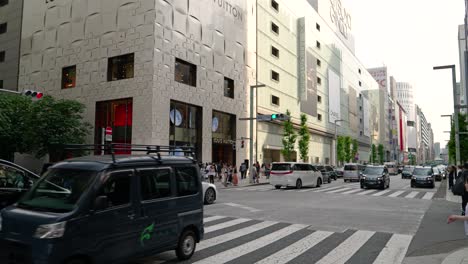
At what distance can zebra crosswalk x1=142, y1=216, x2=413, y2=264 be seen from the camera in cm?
701

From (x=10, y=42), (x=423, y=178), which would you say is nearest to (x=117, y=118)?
(x=10, y=42)

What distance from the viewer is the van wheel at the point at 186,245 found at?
667 centimetres

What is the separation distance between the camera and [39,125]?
1072 inches

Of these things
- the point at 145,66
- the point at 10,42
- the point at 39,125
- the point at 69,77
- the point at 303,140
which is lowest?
the point at 39,125

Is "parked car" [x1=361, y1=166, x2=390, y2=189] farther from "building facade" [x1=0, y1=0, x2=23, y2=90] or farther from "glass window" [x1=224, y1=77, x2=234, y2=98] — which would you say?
"building facade" [x1=0, y1=0, x2=23, y2=90]

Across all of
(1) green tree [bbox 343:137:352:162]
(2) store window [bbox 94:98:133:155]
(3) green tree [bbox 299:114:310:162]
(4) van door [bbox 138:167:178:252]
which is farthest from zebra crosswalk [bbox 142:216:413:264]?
(1) green tree [bbox 343:137:352:162]

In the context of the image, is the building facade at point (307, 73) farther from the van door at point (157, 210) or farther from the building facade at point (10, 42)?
the van door at point (157, 210)

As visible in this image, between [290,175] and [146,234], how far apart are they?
20.0 meters

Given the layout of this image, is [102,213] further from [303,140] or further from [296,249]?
[303,140]

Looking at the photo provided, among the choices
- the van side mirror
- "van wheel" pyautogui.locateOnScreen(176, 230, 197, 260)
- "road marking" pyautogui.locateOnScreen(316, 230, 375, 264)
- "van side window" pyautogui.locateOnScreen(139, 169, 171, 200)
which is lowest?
"road marking" pyautogui.locateOnScreen(316, 230, 375, 264)

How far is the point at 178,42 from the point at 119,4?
213 inches

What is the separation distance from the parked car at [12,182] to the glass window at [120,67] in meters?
21.6

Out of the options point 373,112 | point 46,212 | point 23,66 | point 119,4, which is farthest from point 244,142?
point 373,112

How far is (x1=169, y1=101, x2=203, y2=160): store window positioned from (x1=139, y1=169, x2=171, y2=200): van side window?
23.2 metres
